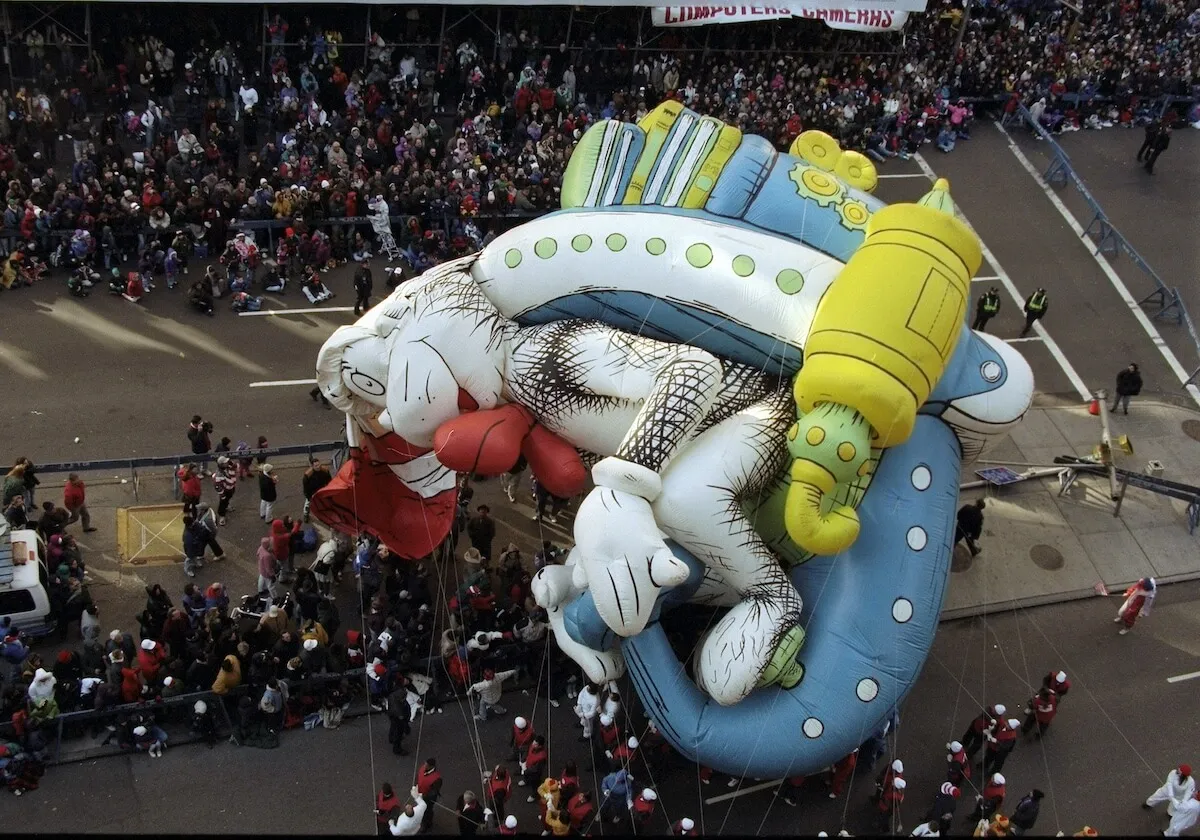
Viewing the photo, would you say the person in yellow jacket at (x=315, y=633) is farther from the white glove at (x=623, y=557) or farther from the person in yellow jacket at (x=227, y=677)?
the white glove at (x=623, y=557)

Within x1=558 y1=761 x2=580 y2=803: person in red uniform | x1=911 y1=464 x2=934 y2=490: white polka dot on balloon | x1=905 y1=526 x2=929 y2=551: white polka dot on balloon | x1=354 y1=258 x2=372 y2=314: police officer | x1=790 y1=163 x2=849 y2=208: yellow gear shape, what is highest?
x1=790 y1=163 x2=849 y2=208: yellow gear shape

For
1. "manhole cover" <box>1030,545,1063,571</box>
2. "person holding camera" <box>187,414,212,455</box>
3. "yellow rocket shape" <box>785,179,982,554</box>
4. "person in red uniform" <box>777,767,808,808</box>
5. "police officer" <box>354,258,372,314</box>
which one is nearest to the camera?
"yellow rocket shape" <box>785,179,982,554</box>

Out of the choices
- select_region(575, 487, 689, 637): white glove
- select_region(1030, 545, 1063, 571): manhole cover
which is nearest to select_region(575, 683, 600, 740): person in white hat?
select_region(575, 487, 689, 637): white glove

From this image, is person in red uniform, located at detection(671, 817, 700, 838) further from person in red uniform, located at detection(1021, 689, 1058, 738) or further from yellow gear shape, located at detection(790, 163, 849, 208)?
yellow gear shape, located at detection(790, 163, 849, 208)

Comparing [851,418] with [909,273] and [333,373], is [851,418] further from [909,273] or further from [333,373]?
[333,373]

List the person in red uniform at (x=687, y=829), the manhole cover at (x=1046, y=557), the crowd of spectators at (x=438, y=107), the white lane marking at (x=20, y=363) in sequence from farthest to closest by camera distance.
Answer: the crowd of spectators at (x=438, y=107) < the white lane marking at (x=20, y=363) < the manhole cover at (x=1046, y=557) < the person in red uniform at (x=687, y=829)

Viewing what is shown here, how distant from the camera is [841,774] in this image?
644 inches

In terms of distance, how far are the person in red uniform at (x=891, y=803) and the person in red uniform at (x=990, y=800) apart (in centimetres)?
92

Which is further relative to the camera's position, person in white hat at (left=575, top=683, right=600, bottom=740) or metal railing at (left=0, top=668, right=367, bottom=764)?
person in white hat at (left=575, top=683, right=600, bottom=740)

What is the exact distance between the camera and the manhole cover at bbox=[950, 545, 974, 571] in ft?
65.5

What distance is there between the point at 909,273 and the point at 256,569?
10.4 meters

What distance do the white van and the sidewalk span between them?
12615mm

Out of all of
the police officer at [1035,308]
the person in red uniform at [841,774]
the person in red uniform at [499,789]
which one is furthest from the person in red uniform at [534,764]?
the police officer at [1035,308]

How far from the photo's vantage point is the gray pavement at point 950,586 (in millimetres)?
16234
